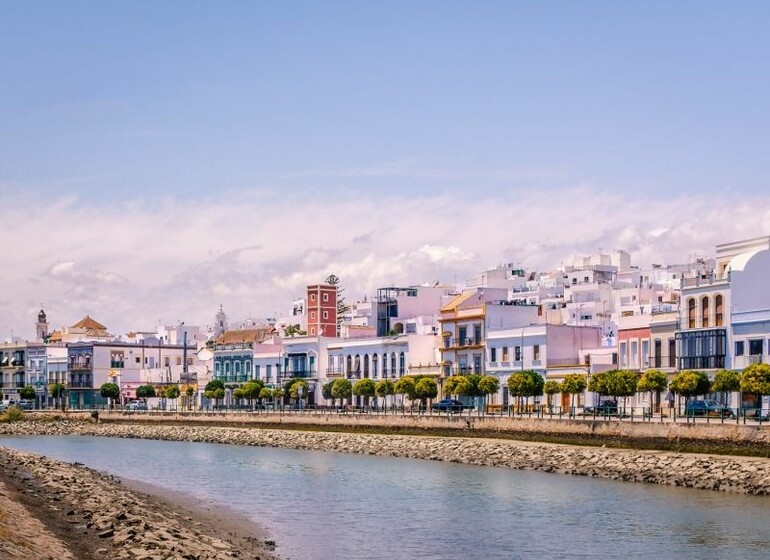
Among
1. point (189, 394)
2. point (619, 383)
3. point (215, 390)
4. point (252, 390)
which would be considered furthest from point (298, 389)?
point (619, 383)

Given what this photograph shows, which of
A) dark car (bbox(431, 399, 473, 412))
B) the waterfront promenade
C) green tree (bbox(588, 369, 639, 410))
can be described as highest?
green tree (bbox(588, 369, 639, 410))

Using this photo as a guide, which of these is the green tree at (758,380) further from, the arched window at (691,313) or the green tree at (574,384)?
the green tree at (574,384)

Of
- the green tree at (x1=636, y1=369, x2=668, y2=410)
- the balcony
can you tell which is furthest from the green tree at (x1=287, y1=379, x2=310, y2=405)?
the green tree at (x1=636, y1=369, x2=668, y2=410)

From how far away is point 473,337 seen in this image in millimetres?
92625

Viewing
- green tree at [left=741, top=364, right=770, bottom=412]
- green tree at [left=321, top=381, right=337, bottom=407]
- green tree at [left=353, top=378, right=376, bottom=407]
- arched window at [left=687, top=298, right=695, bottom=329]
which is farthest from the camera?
green tree at [left=321, top=381, right=337, bottom=407]

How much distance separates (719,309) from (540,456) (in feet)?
56.1

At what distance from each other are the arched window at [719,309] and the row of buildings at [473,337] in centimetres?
11

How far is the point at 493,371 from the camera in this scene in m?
89.7

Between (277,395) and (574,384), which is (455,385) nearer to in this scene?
(574,384)

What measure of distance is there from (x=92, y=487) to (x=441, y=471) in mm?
19942

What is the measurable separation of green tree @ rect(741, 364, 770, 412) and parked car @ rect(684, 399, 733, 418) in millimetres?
1521

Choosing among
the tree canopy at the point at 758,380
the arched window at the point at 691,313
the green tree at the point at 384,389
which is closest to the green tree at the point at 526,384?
the arched window at the point at 691,313

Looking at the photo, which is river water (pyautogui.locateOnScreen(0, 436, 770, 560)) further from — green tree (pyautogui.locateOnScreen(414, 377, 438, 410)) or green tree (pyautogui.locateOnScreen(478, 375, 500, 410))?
green tree (pyautogui.locateOnScreen(414, 377, 438, 410))

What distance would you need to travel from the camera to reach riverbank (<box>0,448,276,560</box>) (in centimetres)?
2697
